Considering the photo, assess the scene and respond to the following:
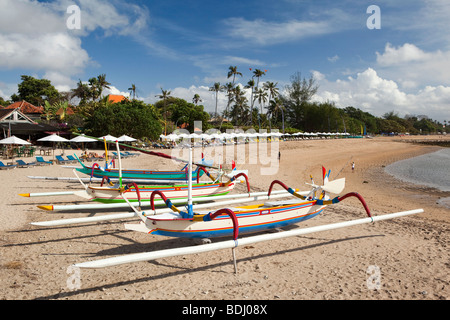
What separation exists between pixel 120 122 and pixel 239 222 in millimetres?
34194

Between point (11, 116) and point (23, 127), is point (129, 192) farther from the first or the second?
point (11, 116)

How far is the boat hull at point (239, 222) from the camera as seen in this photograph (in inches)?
230

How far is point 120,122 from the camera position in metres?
36.9

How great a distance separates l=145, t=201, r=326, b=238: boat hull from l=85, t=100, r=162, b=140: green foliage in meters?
33.4

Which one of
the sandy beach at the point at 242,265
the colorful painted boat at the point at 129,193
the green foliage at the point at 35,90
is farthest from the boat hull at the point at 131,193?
the green foliage at the point at 35,90

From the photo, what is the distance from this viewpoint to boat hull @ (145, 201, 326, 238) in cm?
584

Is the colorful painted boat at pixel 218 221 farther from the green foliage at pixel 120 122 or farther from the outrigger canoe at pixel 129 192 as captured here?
the green foliage at pixel 120 122

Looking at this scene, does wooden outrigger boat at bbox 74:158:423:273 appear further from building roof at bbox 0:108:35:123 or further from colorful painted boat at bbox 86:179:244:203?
building roof at bbox 0:108:35:123

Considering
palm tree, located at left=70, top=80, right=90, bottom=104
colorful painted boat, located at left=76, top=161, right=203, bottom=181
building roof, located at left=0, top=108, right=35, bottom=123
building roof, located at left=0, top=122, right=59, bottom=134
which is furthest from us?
palm tree, located at left=70, top=80, right=90, bottom=104

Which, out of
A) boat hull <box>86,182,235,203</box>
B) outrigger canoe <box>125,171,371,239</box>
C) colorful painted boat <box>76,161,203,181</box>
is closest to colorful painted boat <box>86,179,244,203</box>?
boat hull <box>86,182,235,203</box>

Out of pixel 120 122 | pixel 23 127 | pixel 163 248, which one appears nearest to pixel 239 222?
pixel 163 248

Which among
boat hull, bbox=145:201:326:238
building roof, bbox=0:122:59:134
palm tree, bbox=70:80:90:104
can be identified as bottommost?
boat hull, bbox=145:201:326:238
